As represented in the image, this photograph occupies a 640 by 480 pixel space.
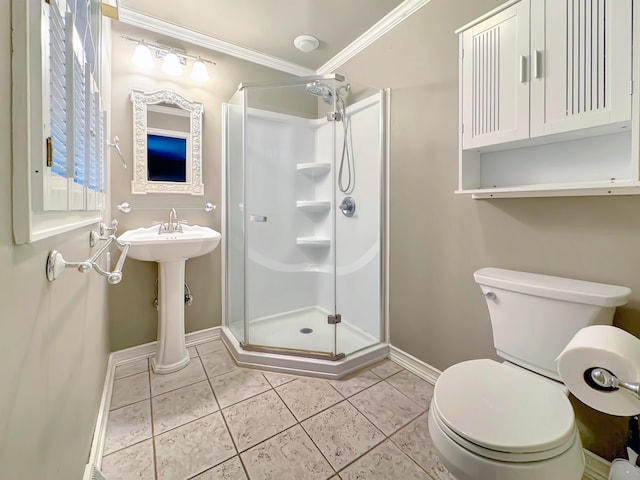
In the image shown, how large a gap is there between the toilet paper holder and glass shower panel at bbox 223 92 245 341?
193 cm

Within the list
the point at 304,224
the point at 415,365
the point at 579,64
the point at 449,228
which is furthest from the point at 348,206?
the point at 579,64

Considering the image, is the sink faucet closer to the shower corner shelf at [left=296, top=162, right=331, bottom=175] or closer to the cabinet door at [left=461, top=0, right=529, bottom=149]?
the shower corner shelf at [left=296, top=162, right=331, bottom=175]

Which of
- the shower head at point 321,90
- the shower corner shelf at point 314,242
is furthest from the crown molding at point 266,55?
the shower corner shelf at point 314,242

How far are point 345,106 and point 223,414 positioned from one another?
7.21 feet

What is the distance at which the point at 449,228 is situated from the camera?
1.67 m

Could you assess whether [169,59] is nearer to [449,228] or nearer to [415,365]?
[449,228]

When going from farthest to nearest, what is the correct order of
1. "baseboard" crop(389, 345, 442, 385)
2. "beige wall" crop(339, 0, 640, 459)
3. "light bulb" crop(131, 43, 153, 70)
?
"light bulb" crop(131, 43, 153, 70) → "baseboard" crop(389, 345, 442, 385) → "beige wall" crop(339, 0, 640, 459)

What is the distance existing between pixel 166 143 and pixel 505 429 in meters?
2.45

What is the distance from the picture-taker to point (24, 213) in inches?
18.6

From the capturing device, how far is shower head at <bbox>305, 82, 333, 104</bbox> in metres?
2.03

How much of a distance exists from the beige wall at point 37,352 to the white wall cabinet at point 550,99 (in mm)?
1566

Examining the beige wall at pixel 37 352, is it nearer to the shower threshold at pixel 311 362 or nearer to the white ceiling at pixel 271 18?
the shower threshold at pixel 311 362

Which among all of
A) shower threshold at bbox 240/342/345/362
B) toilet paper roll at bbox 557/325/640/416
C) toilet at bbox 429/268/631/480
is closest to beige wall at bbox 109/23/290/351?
shower threshold at bbox 240/342/345/362

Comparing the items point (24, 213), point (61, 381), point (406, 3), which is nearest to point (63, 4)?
point (24, 213)
